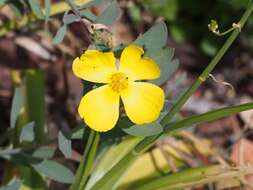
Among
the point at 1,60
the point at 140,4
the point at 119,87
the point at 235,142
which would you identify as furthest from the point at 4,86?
the point at 119,87

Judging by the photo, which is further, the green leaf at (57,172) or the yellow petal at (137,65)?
the green leaf at (57,172)

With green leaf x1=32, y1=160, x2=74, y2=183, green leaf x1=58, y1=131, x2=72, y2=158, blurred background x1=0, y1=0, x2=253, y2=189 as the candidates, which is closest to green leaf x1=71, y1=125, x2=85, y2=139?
green leaf x1=58, y1=131, x2=72, y2=158

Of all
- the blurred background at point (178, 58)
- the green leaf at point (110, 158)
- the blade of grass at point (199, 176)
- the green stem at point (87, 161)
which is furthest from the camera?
the blurred background at point (178, 58)

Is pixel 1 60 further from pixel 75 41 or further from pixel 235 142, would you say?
pixel 235 142

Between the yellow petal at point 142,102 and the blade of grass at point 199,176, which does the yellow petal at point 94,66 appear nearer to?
the yellow petal at point 142,102

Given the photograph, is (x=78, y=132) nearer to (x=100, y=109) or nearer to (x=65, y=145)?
(x=65, y=145)

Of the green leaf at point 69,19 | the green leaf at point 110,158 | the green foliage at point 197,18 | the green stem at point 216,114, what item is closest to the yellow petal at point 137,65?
the green stem at point 216,114
